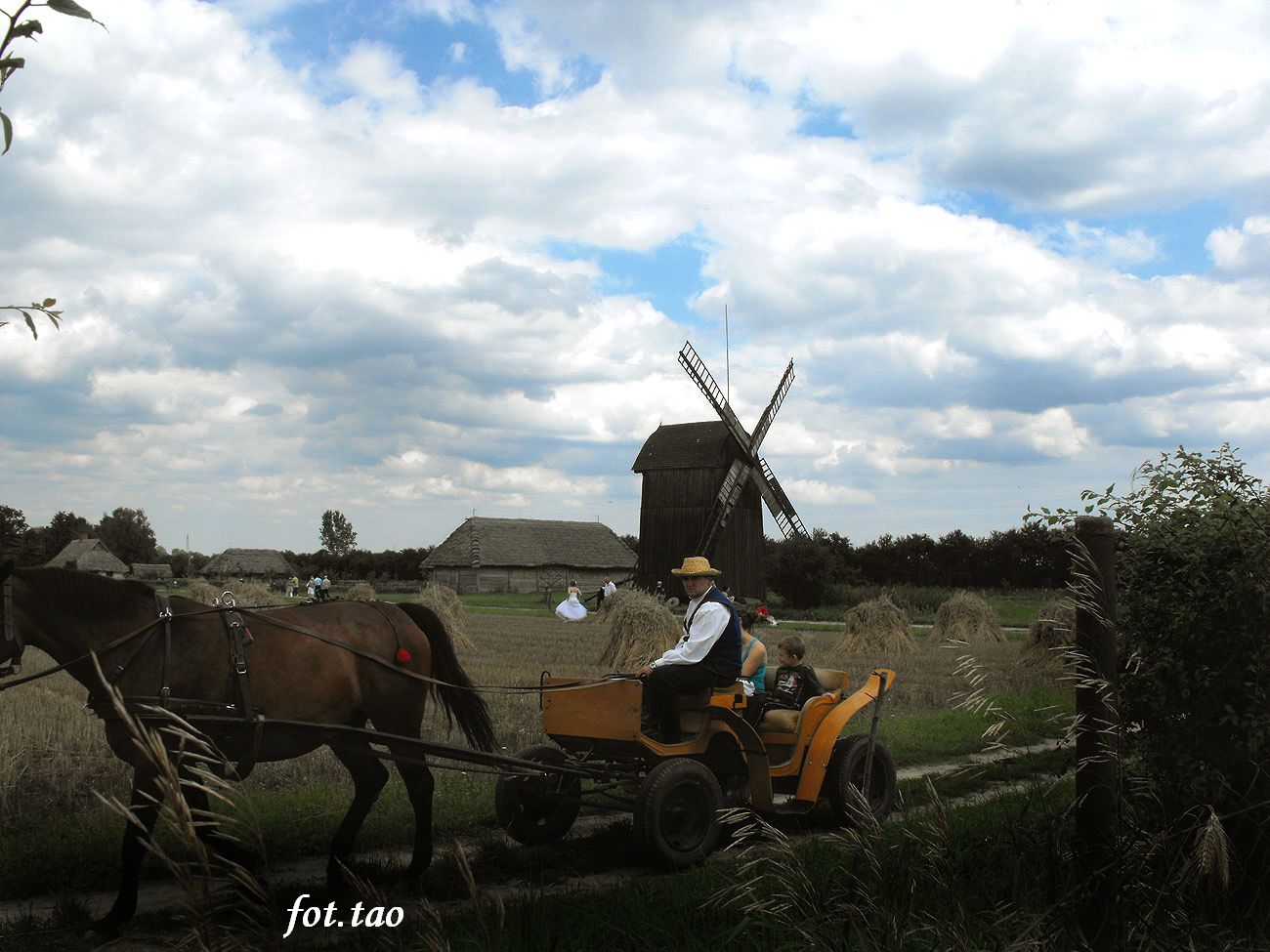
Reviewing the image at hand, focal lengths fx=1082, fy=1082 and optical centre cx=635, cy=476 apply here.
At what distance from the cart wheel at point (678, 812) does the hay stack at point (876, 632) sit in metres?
15.4

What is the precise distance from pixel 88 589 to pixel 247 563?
83185 millimetres

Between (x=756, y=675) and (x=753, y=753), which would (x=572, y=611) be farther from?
(x=753, y=753)

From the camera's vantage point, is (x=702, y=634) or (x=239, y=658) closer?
(x=239, y=658)

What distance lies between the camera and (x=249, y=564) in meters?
84.1

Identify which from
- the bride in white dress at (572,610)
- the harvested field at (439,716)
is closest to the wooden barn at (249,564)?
the bride in white dress at (572,610)

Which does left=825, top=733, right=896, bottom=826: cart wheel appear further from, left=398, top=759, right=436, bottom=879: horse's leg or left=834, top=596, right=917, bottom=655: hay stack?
left=834, top=596, right=917, bottom=655: hay stack

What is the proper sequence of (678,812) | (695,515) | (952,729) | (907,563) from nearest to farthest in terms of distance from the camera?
(678,812)
(952,729)
(695,515)
(907,563)

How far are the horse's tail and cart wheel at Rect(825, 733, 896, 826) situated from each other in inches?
97.9

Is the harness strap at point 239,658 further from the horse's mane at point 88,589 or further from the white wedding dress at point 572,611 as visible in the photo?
the white wedding dress at point 572,611

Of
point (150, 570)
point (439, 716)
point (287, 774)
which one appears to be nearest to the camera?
point (287, 774)

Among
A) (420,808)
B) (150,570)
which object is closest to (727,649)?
(420,808)

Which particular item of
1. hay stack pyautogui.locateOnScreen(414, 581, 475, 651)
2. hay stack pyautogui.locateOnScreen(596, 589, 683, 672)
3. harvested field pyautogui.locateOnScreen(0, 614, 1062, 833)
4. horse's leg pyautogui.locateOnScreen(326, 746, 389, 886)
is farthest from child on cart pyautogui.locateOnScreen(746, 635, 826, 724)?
hay stack pyautogui.locateOnScreen(414, 581, 475, 651)

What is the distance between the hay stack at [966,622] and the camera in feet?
80.0

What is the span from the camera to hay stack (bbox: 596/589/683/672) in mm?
19500
